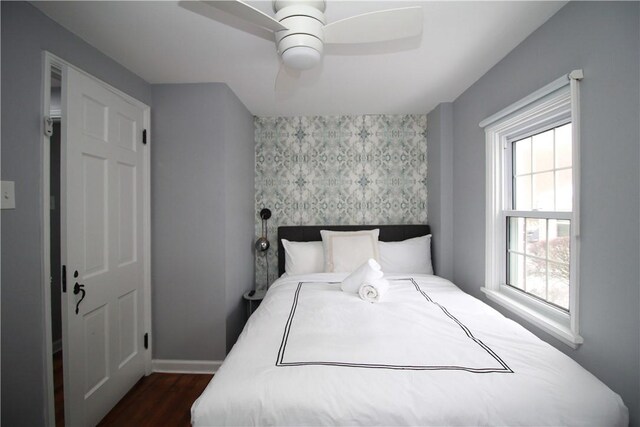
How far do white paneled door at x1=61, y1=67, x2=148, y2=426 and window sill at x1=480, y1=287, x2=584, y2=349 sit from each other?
266 cm

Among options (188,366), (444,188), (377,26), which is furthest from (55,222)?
(444,188)

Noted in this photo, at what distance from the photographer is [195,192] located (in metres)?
2.42

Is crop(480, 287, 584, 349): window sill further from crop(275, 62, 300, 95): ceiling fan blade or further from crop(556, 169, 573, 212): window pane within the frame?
crop(275, 62, 300, 95): ceiling fan blade

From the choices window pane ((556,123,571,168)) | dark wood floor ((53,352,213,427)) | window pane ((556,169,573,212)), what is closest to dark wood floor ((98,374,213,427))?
dark wood floor ((53,352,213,427))

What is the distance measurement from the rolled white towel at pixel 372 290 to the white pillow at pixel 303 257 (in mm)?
833

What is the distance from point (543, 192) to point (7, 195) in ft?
9.45

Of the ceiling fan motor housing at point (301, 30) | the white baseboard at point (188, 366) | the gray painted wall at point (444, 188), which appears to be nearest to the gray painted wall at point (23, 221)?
the white baseboard at point (188, 366)

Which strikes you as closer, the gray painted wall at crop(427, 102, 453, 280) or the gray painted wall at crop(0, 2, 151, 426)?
the gray painted wall at crop(0, 2, 151, 426)

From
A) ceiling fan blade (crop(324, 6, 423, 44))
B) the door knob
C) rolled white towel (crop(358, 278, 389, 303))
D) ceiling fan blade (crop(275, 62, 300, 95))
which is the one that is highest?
ceiling fan blade (crop(324, 6, 423, 44))

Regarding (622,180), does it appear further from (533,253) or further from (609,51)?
(533,253)

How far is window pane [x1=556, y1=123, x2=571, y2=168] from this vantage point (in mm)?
1619

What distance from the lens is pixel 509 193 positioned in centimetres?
214

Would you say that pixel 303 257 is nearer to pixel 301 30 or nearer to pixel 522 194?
pixel 522 194

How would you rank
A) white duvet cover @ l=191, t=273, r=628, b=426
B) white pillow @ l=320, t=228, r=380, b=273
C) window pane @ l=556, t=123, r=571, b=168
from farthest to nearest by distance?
white pillow @ l=320, t=228, r=380, b=273, window pane @ l=556, t=123, r=571, b=168, white duvet cover @ l=191, t=273, r=628, b=426
